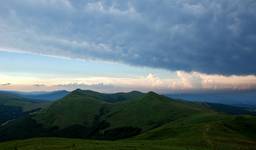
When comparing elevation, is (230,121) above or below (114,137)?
above

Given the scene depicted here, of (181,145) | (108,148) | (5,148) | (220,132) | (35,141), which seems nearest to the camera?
(108,148)

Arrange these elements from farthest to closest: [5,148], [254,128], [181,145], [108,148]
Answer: [254,128], [5,148], [181,145], [108,148]

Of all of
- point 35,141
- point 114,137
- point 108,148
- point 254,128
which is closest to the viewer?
point 108,148

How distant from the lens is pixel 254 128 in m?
125

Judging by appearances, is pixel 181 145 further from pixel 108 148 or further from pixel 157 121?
pixel 157 121

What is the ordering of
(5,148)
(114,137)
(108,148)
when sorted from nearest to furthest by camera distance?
(108,148)
(5,148)
(114,137)

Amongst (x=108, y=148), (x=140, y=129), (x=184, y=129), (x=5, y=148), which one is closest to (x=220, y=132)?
(x=184, y=129)

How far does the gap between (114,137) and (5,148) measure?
367 feet

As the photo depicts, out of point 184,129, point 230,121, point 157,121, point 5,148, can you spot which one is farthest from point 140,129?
point 5,148

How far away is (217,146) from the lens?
76.5m

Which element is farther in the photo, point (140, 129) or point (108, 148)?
point (140, 129)

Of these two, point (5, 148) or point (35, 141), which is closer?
point (5, 148)

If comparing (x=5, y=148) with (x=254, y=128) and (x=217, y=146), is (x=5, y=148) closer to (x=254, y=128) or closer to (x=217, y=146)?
(x=217, y=146)

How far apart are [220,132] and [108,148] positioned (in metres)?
47.3
